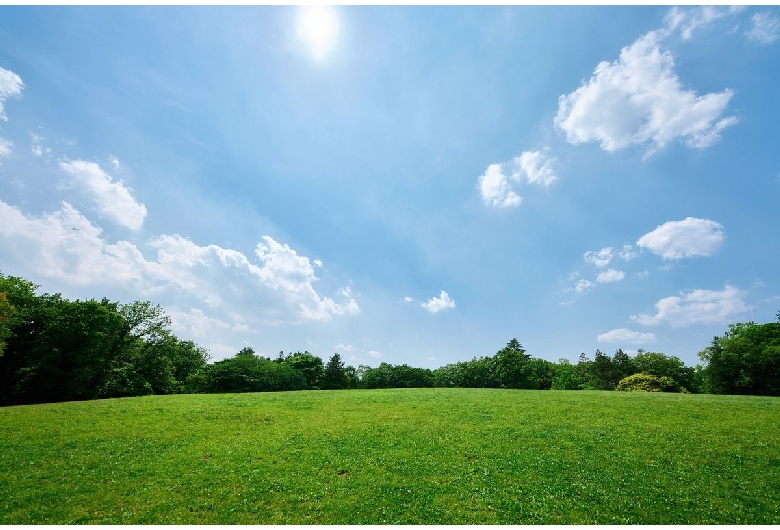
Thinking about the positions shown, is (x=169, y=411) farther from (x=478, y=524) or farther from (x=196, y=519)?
(x=478, y=524)

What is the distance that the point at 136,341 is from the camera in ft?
194

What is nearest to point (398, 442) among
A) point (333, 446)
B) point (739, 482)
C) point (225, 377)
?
point (333, 446)

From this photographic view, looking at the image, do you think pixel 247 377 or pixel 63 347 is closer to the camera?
pixel 63 347

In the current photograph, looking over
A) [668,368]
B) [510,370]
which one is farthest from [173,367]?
[668,368]

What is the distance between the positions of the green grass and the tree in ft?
222

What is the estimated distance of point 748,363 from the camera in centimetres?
5666

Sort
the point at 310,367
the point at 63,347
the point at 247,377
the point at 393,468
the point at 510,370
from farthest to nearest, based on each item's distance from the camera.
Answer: the point at 310,367, the point at 510,370, the point at 247,377, the point at 63,347, the point at 393,468

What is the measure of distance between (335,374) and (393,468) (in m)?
82.2

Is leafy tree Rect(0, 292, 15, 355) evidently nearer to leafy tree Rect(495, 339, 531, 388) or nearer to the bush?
leafy tree Rect(495, 339, 531, 388)

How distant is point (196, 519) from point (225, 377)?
72.5 meters

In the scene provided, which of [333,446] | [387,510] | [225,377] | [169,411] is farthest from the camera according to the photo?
[225,377]

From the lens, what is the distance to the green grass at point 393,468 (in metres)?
13.9

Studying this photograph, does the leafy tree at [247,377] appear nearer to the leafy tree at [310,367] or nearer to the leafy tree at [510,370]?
the leafy tree at [310,367]

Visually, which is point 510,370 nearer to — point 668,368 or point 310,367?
point 668,368
